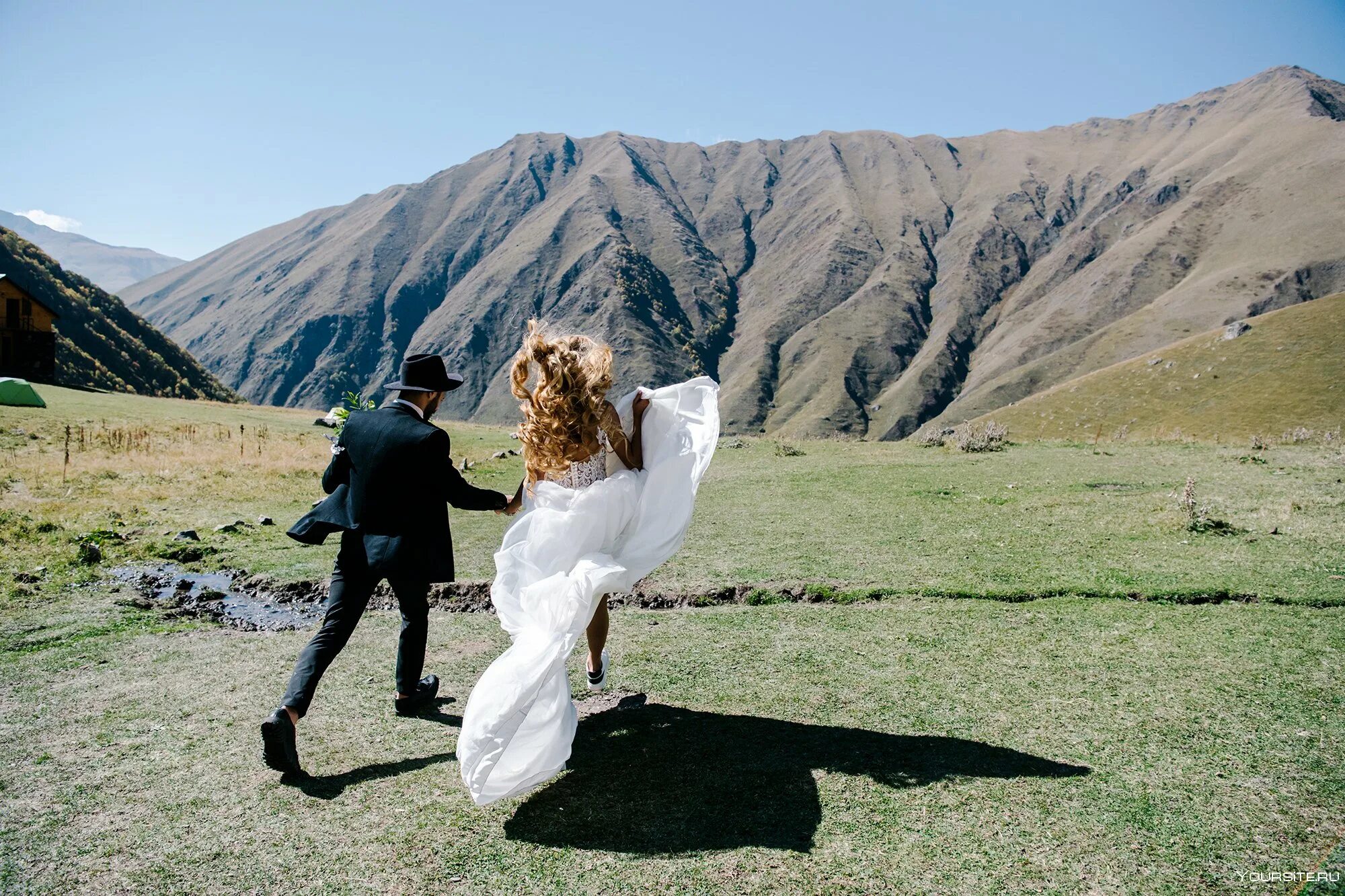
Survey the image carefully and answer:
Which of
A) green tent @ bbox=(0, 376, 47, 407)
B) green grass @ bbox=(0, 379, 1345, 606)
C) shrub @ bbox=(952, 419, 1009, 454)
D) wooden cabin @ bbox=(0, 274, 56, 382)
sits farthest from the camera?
wooden cabin @ bbox=(0, 274, 56, 382)

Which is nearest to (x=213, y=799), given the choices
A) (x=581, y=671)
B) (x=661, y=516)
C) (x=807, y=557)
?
(x=581, y=671)

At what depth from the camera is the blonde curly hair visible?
15.3 feet

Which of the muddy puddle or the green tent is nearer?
the muddy puddle

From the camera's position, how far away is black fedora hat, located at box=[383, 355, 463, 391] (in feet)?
16.3

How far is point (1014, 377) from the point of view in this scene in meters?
143

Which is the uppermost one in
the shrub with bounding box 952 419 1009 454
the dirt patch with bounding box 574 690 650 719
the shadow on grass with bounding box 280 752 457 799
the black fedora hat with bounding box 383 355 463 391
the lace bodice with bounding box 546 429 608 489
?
the black fedora hat with bounding box 383 355 463 391

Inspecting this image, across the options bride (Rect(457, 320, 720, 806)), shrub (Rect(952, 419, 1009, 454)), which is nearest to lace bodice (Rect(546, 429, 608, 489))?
bride (Rect(457, 320, 720, 806))

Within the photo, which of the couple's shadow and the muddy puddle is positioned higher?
the couple's shadow

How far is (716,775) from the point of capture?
13.6 feet

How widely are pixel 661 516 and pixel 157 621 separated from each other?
5.47 m

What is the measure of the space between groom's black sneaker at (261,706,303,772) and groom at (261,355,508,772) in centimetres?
44

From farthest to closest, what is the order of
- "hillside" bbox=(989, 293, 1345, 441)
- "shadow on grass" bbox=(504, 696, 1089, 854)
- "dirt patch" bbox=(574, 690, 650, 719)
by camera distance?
"hillside" bbox=(989, 293, 1345, 441)
"dirt patch" bbox=(574, 690, 650, 719)
"shadow on grass" bbox=(504, 696, 1089, 854)

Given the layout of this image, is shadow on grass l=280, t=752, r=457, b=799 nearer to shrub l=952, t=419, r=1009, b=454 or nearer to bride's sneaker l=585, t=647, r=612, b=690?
bride's sneaker l=585, t=647, r=612, b=690

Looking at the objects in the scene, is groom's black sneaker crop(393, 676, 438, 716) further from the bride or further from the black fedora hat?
the black fedora hat
